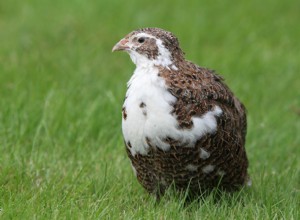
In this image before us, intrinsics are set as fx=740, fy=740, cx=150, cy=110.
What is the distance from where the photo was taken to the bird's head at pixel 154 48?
177 inches

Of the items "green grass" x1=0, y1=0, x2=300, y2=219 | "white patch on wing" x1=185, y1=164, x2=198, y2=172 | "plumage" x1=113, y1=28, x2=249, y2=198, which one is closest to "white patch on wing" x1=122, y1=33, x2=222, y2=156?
"plumage" x1=113, y1=28, x2=249, y2=198

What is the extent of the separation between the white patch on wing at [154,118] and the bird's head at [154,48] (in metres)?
0.07

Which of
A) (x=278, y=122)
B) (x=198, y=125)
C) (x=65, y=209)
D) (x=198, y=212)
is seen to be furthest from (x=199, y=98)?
(x=278, y=122)

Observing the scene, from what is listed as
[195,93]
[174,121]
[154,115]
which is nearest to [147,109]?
[154,115]

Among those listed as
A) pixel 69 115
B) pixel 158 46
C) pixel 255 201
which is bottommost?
pixel 255 201

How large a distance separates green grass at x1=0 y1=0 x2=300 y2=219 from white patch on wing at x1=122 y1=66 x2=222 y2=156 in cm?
43

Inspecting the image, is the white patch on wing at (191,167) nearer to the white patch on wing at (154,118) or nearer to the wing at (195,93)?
the white patch on wing at (154,118)

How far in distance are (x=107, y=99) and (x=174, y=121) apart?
84.8 inches

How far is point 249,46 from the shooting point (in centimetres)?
847

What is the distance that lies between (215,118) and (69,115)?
1.89 metres

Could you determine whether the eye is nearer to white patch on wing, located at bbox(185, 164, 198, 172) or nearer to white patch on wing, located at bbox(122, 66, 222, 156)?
white patch on wing, located at bbox(122, 66, 222, 156)

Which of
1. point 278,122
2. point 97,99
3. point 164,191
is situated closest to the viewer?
point 164,191

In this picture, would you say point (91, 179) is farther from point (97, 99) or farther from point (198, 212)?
point (97, 99)

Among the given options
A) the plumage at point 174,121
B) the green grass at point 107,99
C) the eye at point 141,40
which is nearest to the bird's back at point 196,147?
the plumage at point 174,121
